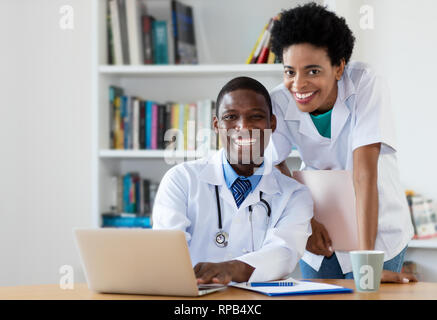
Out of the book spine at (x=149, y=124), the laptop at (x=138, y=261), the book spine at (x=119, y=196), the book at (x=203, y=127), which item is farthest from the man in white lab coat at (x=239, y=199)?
the book spine at (x=119, y=196)

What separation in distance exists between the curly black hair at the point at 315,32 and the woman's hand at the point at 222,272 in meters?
0.65

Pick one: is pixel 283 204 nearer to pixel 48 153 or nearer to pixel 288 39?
pixel 288 39

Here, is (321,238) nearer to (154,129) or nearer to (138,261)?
(138,261)

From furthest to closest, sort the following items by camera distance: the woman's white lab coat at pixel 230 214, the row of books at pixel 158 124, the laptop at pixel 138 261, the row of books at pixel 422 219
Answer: the row of books at pixel 158 124
the row of books at pixel 422 219
the woman's white lab coat at pixel 230 214
the laptop at pixel 138 261

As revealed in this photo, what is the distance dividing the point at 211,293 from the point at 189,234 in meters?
0.36

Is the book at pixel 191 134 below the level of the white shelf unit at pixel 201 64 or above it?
below

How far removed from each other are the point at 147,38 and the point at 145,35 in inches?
0.7

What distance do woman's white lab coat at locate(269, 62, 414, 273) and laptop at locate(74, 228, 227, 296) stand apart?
0.72m

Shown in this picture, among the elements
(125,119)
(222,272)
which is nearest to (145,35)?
(125,119)

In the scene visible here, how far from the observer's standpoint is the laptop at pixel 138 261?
1.01 m

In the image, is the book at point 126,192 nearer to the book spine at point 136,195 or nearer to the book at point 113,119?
the book spine at point 136,195

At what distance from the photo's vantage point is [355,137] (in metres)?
1.59

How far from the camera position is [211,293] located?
1093 millimetres
